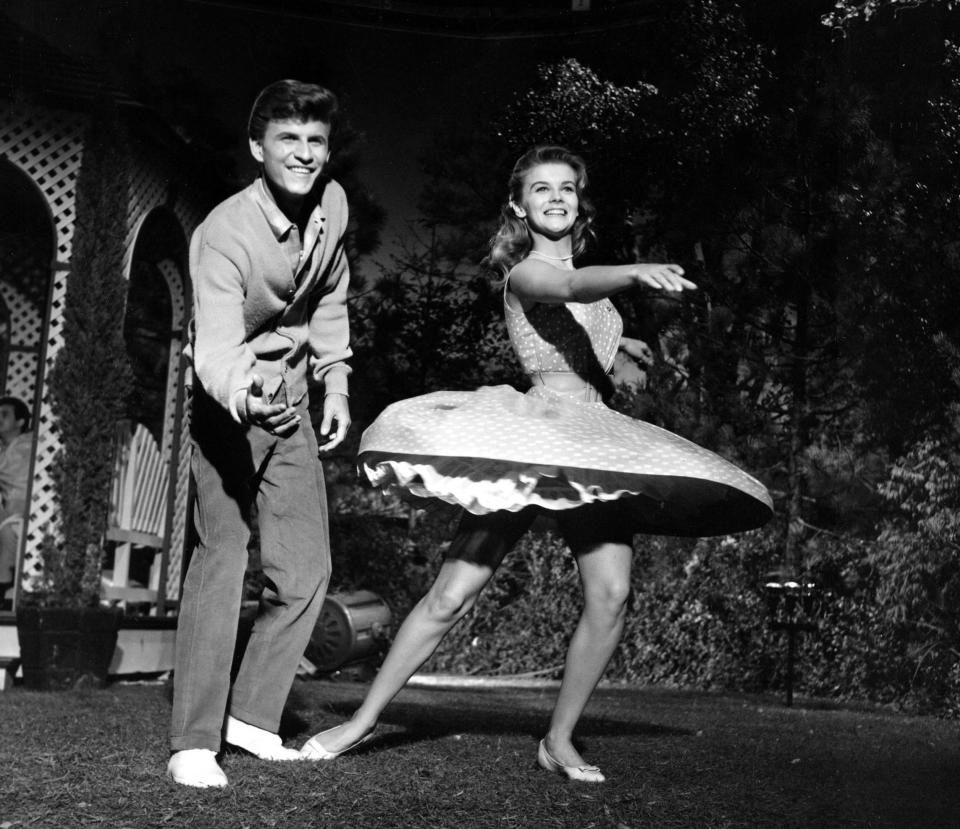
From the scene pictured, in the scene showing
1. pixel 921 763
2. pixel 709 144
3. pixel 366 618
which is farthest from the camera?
pixel 366 618

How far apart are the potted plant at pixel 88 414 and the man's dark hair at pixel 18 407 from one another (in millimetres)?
1915

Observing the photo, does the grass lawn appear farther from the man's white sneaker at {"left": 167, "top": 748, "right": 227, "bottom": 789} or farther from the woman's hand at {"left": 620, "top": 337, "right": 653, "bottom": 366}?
the woman's hand at {"left": 620, "top": 337, "right": 653, "bottom": 366}

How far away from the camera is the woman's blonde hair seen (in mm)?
2307

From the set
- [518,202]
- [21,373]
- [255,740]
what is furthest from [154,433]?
[255,740]

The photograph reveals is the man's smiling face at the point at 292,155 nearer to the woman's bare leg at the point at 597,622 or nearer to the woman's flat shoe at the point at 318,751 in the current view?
the woman's bare leg at the point at 597,622

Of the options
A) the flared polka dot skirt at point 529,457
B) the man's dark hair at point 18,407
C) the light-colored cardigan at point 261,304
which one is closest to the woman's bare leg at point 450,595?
A: the flared polka dot skirt at point 529,457

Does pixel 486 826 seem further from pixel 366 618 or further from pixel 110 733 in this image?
pixel 366 618

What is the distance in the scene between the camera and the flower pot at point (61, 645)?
15.0 ft

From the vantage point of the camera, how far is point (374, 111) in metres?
4.74

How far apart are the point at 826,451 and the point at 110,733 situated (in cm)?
393

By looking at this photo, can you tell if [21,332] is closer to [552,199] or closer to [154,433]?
[154,433]

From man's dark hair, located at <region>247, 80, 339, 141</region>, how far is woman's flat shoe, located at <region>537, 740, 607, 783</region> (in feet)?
4.11

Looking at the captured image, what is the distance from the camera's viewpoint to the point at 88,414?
15.9 feet

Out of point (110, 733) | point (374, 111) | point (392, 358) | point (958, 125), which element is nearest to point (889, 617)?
point (958, 125)
